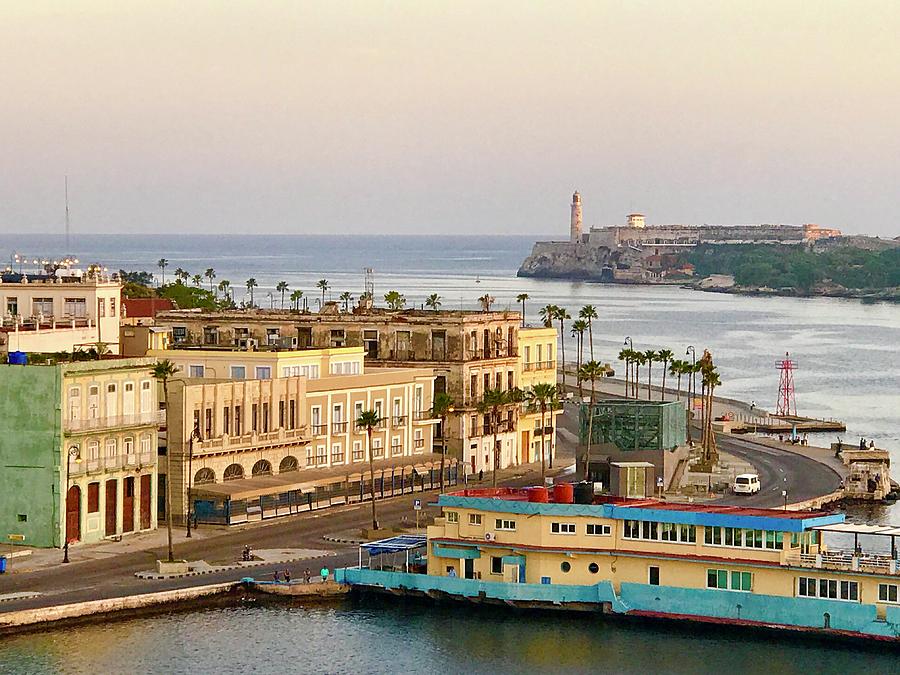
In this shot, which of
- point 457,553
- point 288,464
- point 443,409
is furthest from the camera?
point 443,409

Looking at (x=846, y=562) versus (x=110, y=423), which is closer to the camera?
(x=846, y=562)

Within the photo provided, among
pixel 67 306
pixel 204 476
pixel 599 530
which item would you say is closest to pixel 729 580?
pixel 599 530

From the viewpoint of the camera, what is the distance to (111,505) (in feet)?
242

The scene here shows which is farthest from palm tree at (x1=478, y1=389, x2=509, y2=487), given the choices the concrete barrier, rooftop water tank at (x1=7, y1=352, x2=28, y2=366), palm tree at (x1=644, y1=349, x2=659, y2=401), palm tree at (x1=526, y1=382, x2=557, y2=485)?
the concrete barrier

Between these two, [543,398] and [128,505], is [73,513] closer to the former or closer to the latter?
[128,505]

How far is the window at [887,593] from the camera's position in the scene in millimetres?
62312

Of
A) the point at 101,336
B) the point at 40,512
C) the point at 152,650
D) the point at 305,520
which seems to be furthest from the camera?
the point at 101,336

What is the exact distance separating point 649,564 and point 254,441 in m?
21.6

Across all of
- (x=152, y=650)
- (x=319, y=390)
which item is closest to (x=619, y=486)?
(x=319, y=390)

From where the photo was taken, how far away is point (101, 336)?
92562 mm

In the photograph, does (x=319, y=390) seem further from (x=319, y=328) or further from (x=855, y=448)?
(x=855, y=448)

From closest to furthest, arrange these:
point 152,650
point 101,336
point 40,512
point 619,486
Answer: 1. point 152,650
2. point 40,512
3. point 619,486
4. point 101,336

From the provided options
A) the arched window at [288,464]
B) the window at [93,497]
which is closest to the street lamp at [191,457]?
the window at [93,497]

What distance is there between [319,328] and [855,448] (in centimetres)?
3335
